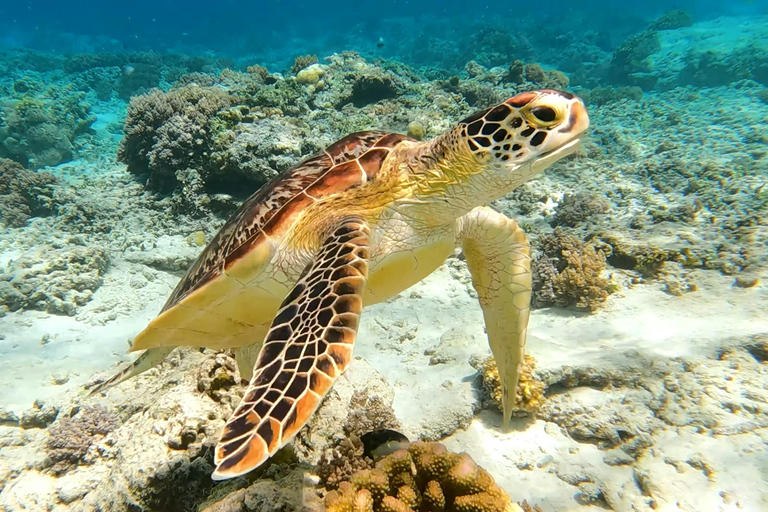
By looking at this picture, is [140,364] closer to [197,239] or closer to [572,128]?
[197,239]

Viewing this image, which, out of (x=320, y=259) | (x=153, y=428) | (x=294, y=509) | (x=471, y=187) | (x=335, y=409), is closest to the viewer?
(x=294, y=509)

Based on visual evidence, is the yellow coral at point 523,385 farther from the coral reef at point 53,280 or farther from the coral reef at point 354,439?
the coral reef at point 53,280

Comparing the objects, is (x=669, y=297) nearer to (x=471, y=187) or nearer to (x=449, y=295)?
(x=449, y=295)

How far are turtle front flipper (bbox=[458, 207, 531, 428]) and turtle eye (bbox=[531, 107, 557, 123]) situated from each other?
0.96m

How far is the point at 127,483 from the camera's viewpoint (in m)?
2.27

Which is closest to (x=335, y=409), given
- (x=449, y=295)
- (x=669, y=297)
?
(x=449, y=295)

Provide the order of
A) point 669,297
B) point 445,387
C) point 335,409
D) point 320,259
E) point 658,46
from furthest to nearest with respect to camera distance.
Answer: point 658,46 < point 669,297 < point 445,387 < point 335,409 < point 320,259

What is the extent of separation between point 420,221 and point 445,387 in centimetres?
167

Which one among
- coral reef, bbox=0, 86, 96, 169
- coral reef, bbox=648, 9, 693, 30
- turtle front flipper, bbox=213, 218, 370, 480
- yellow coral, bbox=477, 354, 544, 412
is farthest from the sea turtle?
coral reef, bbox=648, 9, 693, 30

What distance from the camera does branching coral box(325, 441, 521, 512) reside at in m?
1.81

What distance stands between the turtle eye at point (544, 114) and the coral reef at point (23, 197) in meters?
8.69

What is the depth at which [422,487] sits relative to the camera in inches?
78.0

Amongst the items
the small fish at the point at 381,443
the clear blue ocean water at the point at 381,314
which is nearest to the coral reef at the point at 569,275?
the clear blue ocean water at the point at 381,314

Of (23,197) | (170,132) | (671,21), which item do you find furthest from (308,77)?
(671,21)
